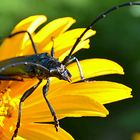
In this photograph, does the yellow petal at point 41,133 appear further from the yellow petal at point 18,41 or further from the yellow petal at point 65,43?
the yellow petal at point 18,41

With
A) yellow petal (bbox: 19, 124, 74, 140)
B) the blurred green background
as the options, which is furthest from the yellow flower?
the blurred green background

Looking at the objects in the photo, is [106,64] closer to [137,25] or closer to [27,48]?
[27,48]

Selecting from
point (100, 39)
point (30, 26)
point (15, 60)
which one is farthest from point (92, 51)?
point (15, 60)

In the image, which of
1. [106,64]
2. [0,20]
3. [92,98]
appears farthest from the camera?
[0,20]

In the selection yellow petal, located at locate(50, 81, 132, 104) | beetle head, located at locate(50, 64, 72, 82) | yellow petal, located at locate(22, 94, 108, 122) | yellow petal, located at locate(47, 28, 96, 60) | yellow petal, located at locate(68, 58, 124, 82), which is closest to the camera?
yellow petal, located at locate(22, 94, 108, 122)

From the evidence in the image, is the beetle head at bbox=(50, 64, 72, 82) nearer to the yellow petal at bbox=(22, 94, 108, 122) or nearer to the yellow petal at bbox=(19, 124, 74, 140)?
the yellow petal at bbox=(22, 94, 108, 122)
